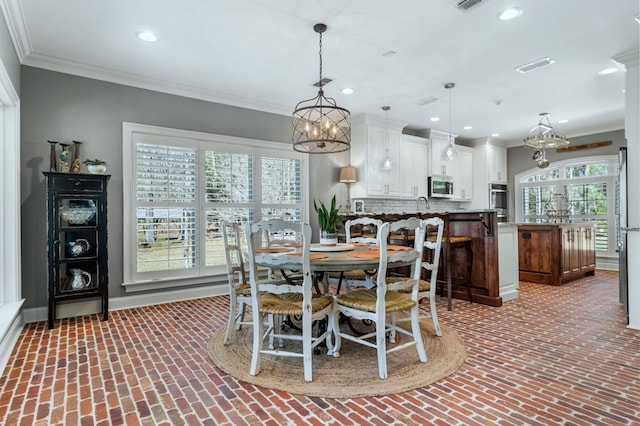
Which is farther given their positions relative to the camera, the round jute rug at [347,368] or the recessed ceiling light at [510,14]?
the recessed ceiling light at [510,14]

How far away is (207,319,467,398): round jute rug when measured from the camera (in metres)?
2.11

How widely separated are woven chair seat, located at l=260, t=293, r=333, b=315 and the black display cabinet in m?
2.08

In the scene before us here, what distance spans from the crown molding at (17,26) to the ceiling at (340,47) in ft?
0.04

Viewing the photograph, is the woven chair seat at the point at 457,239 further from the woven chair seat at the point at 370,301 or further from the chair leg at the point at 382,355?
the chair leg at the point at 382,355

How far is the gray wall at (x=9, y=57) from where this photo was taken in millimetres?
2713

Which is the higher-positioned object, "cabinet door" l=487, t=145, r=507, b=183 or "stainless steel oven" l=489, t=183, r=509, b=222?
"cabinet door" l=487, t=145, r=507, b=183

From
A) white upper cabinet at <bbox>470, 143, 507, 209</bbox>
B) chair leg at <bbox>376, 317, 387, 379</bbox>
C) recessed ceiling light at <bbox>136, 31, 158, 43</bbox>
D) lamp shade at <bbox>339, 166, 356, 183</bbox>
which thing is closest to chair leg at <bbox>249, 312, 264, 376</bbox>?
chair leg at <bbox>376, 317, 387, 379</bbox>

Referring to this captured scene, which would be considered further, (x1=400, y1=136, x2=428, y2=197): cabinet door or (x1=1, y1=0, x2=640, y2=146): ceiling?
(x1=400, y1=136, x2=428, y2=197): cabinet door

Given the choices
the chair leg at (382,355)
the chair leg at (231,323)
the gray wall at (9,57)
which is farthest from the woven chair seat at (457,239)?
the gray wall at (9,57)

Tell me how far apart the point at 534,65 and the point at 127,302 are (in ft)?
17.4

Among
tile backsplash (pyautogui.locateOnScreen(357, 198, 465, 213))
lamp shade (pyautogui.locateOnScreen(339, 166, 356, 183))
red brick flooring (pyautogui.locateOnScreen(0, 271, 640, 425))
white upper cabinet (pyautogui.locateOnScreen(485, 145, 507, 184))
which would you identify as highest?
white upper cabinet (pyautogui.locateOnScreen(485, 145, 507, 184))

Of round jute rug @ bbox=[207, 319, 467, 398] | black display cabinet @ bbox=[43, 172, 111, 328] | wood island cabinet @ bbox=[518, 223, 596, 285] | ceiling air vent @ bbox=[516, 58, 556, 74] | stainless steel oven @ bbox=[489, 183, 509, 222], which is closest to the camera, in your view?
round jute rug @ bbox=[207, 319, 467, 398]

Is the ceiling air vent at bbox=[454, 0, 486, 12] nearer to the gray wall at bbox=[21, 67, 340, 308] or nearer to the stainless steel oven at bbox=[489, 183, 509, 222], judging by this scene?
the gray wall at bbox=[21, 67, 340, 308]

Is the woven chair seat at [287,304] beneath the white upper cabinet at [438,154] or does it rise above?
beneath
